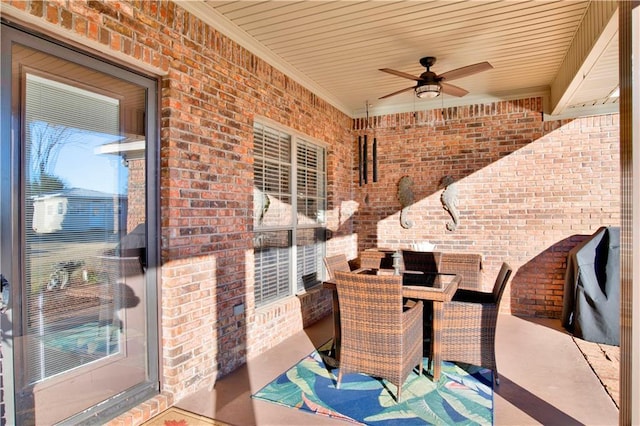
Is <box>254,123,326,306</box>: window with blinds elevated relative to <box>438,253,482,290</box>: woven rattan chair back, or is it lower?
elevated

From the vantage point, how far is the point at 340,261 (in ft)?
13.9

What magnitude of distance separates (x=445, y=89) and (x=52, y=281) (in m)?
3.92

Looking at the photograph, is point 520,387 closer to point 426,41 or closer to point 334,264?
point 334,264

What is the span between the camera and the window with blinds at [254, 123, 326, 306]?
4180mm

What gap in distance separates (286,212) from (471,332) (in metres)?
2.40

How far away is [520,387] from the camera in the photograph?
3.15 metres

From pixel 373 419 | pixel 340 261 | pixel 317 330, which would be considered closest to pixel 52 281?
pixel 373 419

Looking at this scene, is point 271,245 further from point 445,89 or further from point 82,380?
point 445,89

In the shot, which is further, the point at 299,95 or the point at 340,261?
the point at 299,95

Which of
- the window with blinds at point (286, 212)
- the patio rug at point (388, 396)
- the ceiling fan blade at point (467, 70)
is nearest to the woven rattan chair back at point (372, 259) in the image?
the window with blinds at point (286, 212)

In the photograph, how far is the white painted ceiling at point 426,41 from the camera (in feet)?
10.3

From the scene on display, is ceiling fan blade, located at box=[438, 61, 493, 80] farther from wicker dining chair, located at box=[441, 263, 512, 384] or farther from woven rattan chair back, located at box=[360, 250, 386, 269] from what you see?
woven rattan chair back, located at box=[360, 250, 386, 269]

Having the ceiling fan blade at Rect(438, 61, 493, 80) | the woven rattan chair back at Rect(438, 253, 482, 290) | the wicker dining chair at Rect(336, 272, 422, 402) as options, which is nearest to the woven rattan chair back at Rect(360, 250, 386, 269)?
the woven rattan chair back at Rect(438, 253, 482, 290)

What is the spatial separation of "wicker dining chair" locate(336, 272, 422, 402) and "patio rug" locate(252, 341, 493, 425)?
6.3 inches
